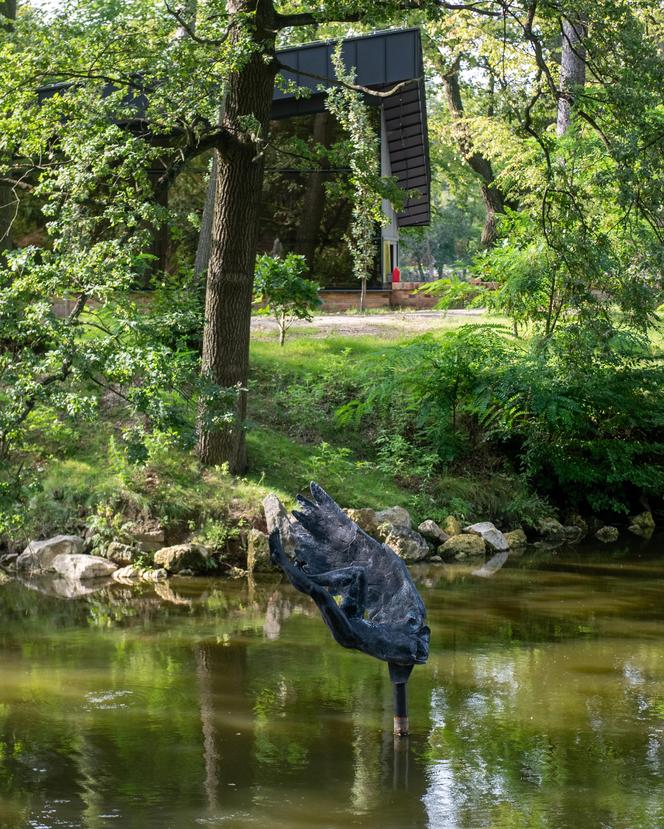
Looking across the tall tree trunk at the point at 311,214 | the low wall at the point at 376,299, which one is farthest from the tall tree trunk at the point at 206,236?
the low wall at the point at 376,299

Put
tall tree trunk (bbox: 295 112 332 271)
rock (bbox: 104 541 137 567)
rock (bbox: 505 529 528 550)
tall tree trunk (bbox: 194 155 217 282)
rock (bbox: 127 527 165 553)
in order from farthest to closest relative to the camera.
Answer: tall tree trunk (bbox: 295 112 332 271)
tall tree trunk (bbox: 194 155 217 282)
rock (bbox: 505 529 528 550)
rock (bbox: 127 527 165 553)
rock (bbox: 104 541 137 567)

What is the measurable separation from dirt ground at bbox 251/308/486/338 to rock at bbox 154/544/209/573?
8437mm

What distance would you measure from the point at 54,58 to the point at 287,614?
6.81 meters

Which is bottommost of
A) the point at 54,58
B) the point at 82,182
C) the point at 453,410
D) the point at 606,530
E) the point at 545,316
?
the point at 606,530

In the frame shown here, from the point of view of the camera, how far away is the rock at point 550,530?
17.6m

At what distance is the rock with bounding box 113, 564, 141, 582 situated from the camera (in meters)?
14.0

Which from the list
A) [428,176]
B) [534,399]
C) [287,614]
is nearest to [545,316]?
[534,399]

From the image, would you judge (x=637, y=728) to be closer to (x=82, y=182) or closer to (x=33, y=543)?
(x=82, y=182)

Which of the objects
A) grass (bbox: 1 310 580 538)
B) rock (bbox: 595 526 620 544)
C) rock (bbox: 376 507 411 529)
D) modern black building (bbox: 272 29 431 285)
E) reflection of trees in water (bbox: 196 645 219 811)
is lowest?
rock (bbox: 595 526 620 544)

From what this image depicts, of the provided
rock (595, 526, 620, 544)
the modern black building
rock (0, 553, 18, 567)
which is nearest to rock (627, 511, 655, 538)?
rock (595, 526, 620, 544)

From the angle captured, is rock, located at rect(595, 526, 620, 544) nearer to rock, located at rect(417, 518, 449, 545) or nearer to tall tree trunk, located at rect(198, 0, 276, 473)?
rock, located at rect(417, 518, 449, 545)

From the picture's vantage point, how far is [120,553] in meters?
14.5

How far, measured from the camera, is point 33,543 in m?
14.7

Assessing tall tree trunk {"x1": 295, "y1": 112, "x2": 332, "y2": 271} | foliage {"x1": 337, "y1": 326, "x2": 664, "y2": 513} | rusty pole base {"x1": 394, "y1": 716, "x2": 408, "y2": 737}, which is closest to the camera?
rusty pole base {"x1": 394, "y1": 716, "x2": 408, "y2": 737}
